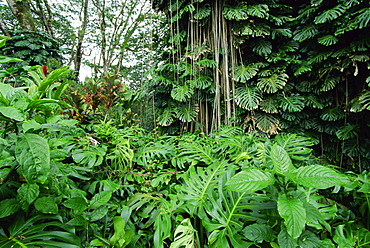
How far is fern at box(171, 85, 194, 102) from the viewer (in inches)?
82.4

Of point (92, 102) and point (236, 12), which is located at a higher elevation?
point (236, 12)

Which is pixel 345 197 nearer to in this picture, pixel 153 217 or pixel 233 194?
pixel 233 194

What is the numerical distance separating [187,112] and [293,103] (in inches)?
43.0

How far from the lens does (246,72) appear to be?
2.10 metres

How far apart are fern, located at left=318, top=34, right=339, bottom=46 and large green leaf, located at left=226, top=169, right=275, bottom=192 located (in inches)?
71.4

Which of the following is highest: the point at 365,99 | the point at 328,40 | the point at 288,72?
the point at 328,40

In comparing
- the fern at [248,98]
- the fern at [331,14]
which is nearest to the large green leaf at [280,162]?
the fern at [248,98]


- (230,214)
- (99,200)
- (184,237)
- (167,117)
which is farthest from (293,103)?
(99,200)

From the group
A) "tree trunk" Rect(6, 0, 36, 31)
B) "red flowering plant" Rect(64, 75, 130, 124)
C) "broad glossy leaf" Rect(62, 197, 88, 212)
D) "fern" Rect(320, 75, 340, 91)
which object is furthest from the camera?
"tree trunk" Rect(6, 0, 36, 31)

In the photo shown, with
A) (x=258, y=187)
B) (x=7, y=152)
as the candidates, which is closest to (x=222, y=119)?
(x=258, y=187)

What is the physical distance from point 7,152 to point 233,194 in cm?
73

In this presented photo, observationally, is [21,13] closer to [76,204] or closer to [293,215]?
[76,204]

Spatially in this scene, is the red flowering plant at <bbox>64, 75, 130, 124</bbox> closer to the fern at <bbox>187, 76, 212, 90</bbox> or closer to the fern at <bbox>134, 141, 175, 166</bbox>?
the fern at <bbox>134, 141, 175, 166</bbox>

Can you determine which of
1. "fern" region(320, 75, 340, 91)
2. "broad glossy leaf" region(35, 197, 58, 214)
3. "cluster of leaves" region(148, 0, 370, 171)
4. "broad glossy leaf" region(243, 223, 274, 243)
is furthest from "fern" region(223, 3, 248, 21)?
"broad glossy leaf" region(35, 197, 58, 214)
